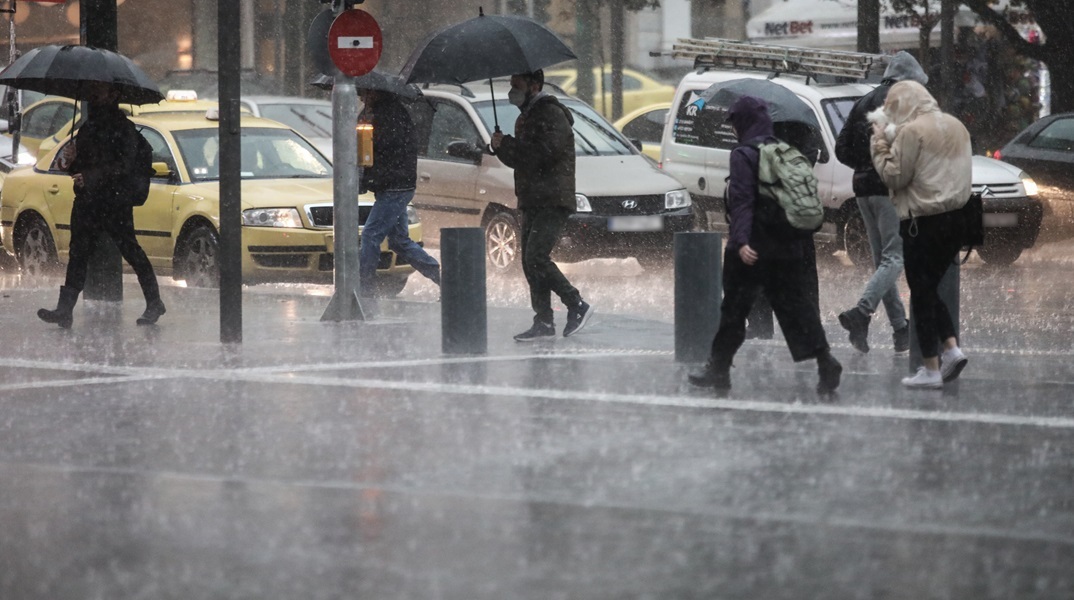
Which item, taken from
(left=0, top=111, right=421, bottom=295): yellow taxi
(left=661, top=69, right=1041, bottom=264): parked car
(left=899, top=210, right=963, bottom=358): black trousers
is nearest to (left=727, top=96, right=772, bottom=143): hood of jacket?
(left=899, top=210, right=963, bottom=358): black trousers

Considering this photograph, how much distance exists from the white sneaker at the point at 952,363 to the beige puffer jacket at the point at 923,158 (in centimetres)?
71

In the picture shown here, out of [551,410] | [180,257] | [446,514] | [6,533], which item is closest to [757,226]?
[551,410]

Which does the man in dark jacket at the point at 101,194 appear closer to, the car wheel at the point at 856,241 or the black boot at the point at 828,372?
the black boot at the point at 828,372

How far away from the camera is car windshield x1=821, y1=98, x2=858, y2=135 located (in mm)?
17219

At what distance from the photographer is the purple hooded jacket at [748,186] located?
8906mm

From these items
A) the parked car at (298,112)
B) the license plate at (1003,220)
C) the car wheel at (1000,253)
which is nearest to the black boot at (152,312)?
the parked car at (298,112)

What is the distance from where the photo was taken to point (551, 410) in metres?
8.52

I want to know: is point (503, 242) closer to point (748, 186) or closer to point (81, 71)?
point (81, 71)

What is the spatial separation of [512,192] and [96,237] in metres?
4.94

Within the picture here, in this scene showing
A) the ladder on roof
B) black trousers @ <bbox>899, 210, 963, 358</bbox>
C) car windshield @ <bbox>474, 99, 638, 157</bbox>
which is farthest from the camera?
car windshield @ <bbox>474, 99, 638, 157</bbox>

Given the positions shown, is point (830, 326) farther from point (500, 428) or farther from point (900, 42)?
point (900, 42)

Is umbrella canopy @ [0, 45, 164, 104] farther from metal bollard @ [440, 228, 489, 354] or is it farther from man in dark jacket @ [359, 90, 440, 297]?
metal bollard @ [440, 228, 489, 354]

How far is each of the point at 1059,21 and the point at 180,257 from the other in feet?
43.1

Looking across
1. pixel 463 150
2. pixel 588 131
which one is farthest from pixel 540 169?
pixel 588 131
